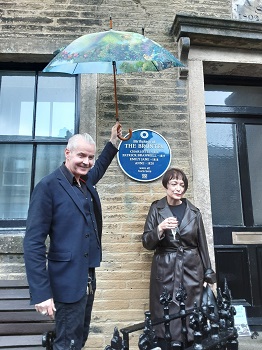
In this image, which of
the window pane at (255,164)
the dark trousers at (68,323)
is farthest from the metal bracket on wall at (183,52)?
the dark trousers at (68,323)

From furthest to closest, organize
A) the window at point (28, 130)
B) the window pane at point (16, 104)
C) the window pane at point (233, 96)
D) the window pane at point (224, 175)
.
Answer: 1. the window pane at point (233, 96)
2. the window pane at point (224, 175)
3. the window pane at point (16, 104)
4. the window at point (28, 130)

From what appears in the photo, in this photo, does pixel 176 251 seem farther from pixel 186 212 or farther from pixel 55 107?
pixel 55 107

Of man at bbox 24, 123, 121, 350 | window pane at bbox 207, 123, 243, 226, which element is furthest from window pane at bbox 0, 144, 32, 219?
window pane at bbox 207, 123, 243, 226

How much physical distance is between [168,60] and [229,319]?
2183 millimetres

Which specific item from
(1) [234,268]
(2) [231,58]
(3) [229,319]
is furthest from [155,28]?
(3) [229,319]

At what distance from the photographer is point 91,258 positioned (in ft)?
7.94

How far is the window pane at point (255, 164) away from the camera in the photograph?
443 centimetres

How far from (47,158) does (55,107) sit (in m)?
0.65

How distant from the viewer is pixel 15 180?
13.3 ft

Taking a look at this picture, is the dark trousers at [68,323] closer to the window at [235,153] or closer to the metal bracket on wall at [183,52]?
the window at [235,153]

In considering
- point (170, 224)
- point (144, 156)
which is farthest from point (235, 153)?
point (170, 224)

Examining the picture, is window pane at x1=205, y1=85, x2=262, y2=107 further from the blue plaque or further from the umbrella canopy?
the umbrella canopy

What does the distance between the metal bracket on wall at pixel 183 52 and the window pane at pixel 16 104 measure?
1826mm

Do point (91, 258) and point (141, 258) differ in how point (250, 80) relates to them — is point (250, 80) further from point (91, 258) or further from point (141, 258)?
point (91, 258)
